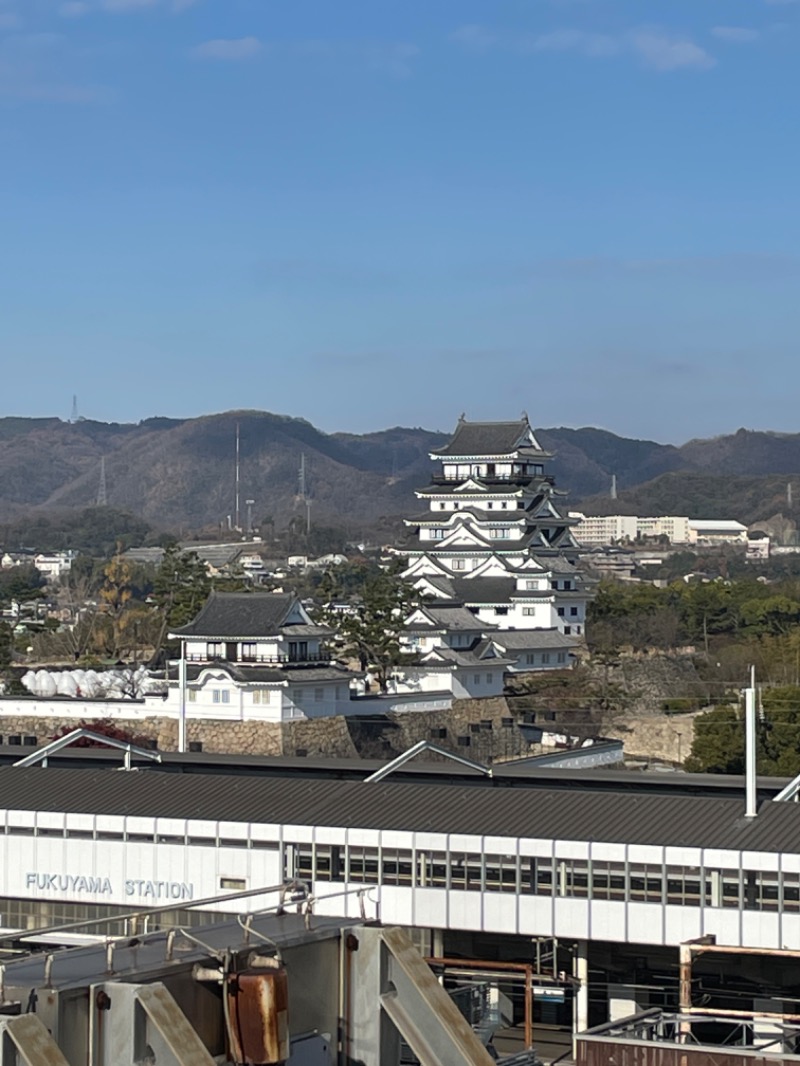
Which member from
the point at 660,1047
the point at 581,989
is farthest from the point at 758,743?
the point at 660,1047

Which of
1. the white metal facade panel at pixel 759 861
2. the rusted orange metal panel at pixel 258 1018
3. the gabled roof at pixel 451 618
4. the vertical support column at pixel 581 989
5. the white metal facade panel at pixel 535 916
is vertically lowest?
the vertical support column at pixel 581 989

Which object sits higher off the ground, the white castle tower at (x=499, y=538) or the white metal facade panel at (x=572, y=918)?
the white castle tower at (x=499, y=538)

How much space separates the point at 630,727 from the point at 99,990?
5163cm

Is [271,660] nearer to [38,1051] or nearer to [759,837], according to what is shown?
[759,837]

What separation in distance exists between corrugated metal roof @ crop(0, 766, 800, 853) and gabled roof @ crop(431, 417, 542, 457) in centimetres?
5000

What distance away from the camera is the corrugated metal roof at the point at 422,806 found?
24.5 m

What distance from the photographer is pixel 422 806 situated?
2620 centimetres

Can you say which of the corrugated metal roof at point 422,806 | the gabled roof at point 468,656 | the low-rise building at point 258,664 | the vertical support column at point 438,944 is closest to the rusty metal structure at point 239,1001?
the corrugated metal roof at point 422,806

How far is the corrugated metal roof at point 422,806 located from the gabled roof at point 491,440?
50.0m

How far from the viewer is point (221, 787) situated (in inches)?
1096

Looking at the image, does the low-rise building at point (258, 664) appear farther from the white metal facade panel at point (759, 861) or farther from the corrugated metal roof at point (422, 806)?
the white metal facade panel at point (759, 861)

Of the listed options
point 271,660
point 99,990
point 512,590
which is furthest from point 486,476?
point 99,990

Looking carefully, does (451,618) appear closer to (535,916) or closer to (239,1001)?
(535,916)

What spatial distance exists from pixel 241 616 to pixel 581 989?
32611 millimetres
